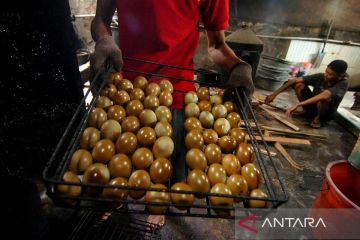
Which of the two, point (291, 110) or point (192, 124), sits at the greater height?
point (192, 124)

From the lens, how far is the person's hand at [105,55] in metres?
2.00

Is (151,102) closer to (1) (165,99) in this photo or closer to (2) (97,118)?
(1) (165,99)

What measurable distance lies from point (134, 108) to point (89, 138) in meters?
0.50

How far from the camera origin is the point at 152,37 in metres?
2.61

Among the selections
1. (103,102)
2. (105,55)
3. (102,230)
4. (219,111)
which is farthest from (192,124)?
(102,230)

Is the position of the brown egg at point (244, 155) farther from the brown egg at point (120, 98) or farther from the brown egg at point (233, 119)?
the brown egg at point (120, 98)

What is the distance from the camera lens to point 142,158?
1545 mm

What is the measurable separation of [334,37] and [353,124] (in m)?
4.92

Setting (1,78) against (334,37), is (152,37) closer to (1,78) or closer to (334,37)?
(1,78)

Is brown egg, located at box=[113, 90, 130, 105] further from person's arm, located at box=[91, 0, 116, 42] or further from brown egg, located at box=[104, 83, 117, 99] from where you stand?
person's arm, located at box=[91, 0, 116, 42]

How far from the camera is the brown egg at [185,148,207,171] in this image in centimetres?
160

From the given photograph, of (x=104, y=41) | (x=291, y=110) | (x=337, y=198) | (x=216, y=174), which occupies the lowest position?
(x=291, y=110)

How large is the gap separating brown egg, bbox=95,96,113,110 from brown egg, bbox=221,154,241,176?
3.26 ft

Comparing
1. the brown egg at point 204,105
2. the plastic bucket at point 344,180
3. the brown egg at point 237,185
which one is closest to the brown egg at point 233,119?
the brown egg at point 204,105
